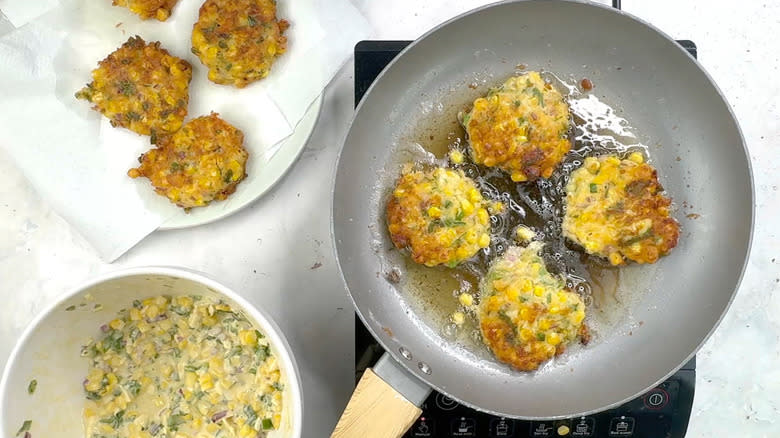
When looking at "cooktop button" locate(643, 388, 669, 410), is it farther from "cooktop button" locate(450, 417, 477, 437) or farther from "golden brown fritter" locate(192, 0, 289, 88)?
"golden brown fritter" locate(192, 0, 289, 88)

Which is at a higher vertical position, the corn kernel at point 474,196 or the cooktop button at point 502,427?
the corn kernel at point 474,196

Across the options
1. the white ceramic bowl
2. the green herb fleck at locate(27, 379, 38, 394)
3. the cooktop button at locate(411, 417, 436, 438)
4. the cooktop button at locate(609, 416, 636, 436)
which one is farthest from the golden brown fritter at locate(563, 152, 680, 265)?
the green herb fleck at locate(27, 379, 38, 394)

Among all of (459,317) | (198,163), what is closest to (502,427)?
(459,317)

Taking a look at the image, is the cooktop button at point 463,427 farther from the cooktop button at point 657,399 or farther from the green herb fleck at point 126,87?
the green herb fleck at point 126,87

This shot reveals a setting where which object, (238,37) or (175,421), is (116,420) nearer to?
(175,421)

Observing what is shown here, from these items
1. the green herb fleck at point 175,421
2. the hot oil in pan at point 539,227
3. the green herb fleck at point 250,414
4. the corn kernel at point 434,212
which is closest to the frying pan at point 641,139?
the hot oil in pan at point 539,227
